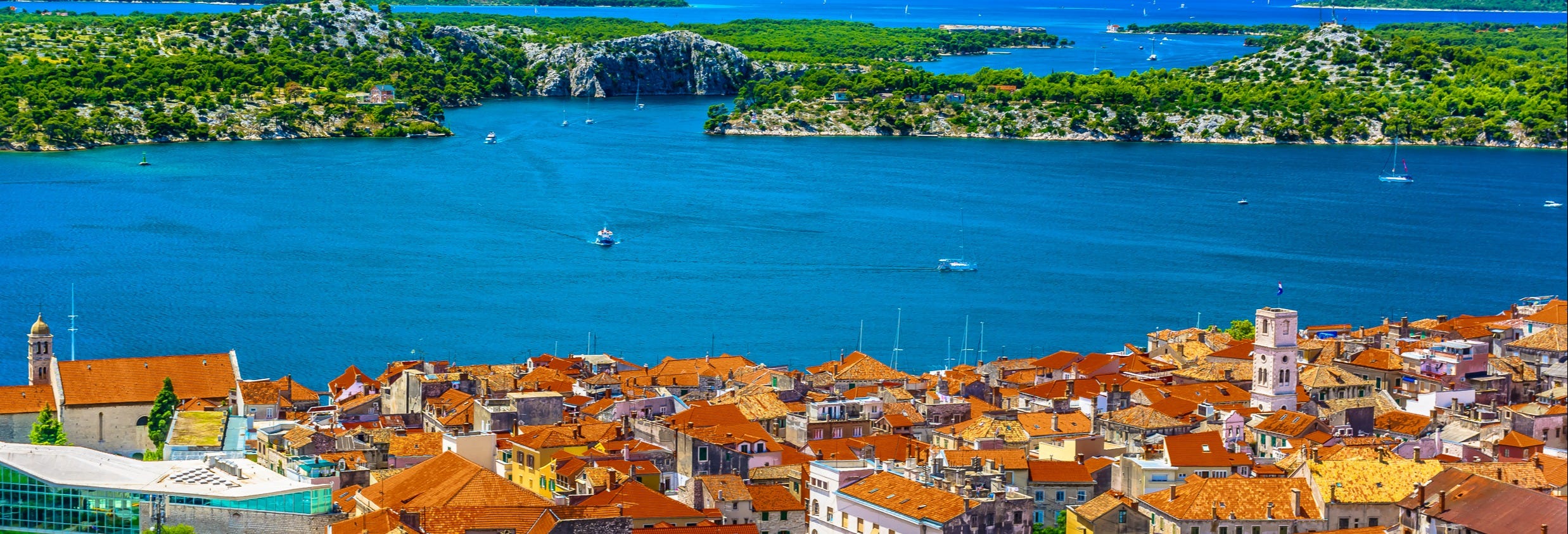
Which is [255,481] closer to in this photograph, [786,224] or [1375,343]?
[1375,343]

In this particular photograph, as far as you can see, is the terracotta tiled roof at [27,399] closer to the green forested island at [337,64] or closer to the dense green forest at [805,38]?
the green forested island at [337,64]

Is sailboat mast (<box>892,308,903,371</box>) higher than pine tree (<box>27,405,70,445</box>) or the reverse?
the reverse

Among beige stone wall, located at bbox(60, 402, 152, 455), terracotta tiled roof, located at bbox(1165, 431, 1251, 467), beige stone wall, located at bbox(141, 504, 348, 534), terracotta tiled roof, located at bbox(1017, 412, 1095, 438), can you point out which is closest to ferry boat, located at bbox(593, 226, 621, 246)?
beige stone wall, located at bbox(60, 402, 152, 455)

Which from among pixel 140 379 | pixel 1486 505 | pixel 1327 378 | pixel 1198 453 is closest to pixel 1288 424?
pixel 1198 453

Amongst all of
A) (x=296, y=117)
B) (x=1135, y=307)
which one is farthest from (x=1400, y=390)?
(x=296, y=117)

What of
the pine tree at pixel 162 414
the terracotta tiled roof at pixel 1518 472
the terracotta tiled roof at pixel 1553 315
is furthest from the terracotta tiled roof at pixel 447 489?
the terracotta tiled roof at pixel 1553 315

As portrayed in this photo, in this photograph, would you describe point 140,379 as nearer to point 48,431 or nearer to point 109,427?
point 109,427

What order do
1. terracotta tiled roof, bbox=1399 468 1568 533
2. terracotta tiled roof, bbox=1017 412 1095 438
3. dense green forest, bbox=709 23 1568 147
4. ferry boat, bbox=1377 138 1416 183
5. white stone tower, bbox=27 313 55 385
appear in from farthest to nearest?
dense green forest, bbox=709 23 1568 147, ferry boat, bbox=1377 138 1416 183, white stone tower, bbox=27 313 55 385, terracotta tiled roof, bbox=1017 412 1095 438, terracotta tiled roof, bbox=1399 468 1568 533

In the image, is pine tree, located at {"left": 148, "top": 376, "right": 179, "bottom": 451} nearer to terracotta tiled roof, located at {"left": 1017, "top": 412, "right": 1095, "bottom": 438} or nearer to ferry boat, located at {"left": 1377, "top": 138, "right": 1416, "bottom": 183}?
terracotta tiled roof, located at {"left": 1017, "top": 412, "right": 1095, "bottom": 438}
